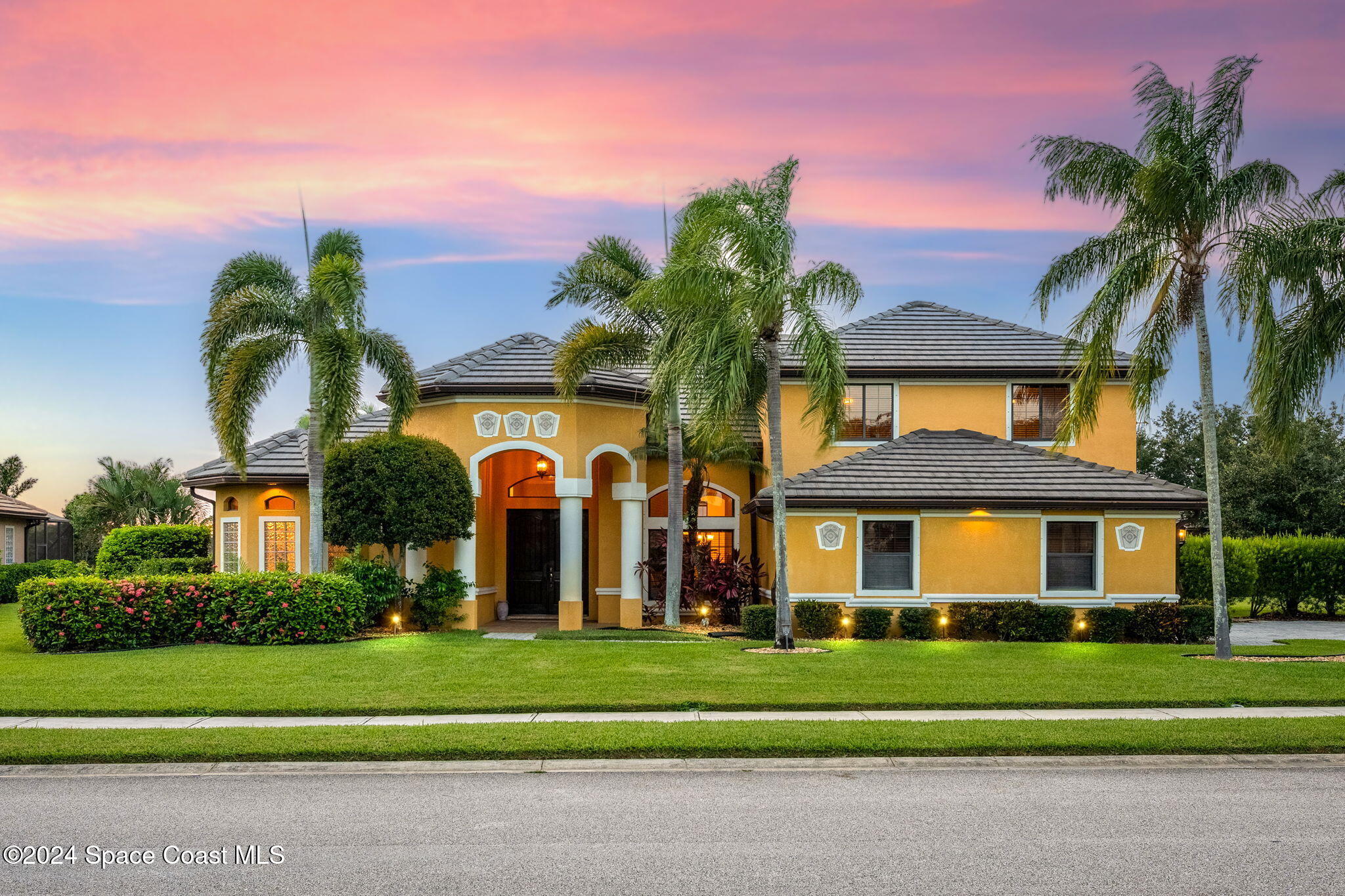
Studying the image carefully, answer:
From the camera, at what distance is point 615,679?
12.9 m

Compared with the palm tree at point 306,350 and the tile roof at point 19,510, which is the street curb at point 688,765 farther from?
the tile roof at point 19,510

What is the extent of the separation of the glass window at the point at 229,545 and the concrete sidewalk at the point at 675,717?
12.2m

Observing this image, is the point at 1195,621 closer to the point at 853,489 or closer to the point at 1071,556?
the point at 1071,556

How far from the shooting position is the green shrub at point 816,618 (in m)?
18.7

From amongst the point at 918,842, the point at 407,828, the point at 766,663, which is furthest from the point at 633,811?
the point at 766,663

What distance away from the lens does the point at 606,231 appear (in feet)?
66.1

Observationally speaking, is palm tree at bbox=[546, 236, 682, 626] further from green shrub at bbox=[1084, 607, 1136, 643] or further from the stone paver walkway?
the stone paver walkway

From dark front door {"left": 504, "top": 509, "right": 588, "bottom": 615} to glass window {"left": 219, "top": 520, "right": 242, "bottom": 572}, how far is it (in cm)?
639

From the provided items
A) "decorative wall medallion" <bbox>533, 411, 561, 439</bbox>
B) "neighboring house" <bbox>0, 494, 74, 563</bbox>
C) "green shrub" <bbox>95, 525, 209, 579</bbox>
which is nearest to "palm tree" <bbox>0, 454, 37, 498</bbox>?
"neighboring house" <bbox>0, 494, 74, 563</bbox>

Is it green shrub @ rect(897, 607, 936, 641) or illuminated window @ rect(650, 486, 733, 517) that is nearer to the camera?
green shrub @ rect(897, 607, 936, 641)

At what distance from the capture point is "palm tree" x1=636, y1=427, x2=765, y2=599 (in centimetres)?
2127

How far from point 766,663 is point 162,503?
3125 cm

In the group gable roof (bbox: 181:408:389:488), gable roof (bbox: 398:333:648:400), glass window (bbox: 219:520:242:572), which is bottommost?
glass window (bbox: 219:520:242:572)

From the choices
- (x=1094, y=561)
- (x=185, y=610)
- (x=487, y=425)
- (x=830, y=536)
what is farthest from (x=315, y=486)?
(x=1094, y=561)
